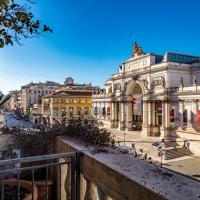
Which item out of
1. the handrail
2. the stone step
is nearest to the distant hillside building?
the stone step

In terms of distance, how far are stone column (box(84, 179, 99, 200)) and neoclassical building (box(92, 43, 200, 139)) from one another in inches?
1039

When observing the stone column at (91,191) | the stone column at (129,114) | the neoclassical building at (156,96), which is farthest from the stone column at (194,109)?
the stone column at (91,191)

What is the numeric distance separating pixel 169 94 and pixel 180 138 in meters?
6.88

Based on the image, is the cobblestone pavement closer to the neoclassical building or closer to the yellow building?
the neoclassical building

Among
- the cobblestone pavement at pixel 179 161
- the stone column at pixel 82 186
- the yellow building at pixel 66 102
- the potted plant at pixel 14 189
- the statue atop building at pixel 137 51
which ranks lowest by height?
the cobblestone pavement at pixel 179 161

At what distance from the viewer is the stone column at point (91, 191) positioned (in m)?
3.37

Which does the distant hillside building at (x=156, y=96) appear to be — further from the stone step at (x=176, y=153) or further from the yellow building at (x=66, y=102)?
the yellow building at (x=66, y=102)

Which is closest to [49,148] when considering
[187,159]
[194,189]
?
[194,189]

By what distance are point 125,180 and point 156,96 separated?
1318 inches

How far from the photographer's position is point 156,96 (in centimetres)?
3506

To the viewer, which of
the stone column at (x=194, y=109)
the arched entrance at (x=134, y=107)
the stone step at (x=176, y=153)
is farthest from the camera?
the arched entrance at (x=134, y=107)

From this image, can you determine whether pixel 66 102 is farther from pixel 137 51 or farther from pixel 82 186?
pixel 82 186

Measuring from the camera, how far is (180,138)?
2950cm

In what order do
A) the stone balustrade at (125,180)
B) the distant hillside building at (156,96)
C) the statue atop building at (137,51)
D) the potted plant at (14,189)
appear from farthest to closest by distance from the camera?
1. the statue atop building at (137,51)
2. the distant hillside building at (156,96)
3. the potted plant at (14,189)
4. the stone balustrade at (125,180)
